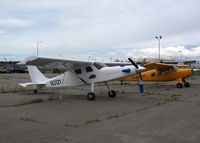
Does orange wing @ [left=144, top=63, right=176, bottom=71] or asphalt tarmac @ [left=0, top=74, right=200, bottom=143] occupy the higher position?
orange wing @ [left=144, top=63, right=176, bottom=71]

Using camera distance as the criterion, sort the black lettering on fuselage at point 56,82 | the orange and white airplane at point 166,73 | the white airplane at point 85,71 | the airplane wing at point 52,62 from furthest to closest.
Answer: the orange and white airplane at point 166,73 < the black lettering on fuselage at point 56,82 < the white airplane at point 85,71 < the airplane wing at point 52,62

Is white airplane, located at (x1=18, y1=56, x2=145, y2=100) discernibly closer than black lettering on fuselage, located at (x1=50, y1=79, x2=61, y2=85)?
Yes

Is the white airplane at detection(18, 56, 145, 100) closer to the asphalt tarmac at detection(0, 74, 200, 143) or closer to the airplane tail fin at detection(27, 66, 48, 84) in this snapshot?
the airplane tail fin at detection(27, 66, 48, 84)

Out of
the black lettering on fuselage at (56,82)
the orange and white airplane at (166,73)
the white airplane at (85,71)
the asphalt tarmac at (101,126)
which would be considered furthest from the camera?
the orange and white airplane at (166,73)

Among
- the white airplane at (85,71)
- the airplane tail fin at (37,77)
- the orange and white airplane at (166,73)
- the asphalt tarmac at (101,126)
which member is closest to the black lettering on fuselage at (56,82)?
the white airplane at (85,71)

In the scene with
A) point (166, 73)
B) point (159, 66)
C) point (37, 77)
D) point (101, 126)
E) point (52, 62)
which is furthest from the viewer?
point (166, 73)

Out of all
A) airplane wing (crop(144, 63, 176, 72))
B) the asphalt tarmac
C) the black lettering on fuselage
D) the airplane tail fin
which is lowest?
the asphalt tarmac

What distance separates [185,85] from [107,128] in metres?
20.7

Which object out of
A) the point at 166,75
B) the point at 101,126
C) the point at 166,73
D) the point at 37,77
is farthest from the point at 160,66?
the point at 101,126

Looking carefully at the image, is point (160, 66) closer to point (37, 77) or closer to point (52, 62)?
point (37, 77)

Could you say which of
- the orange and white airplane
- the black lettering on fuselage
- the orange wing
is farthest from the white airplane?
the orange wing

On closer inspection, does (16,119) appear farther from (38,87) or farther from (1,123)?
(38,87)

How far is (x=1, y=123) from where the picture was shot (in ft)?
29.8

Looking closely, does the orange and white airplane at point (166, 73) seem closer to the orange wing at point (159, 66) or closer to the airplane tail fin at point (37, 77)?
the orange wing at point (159, 66)
